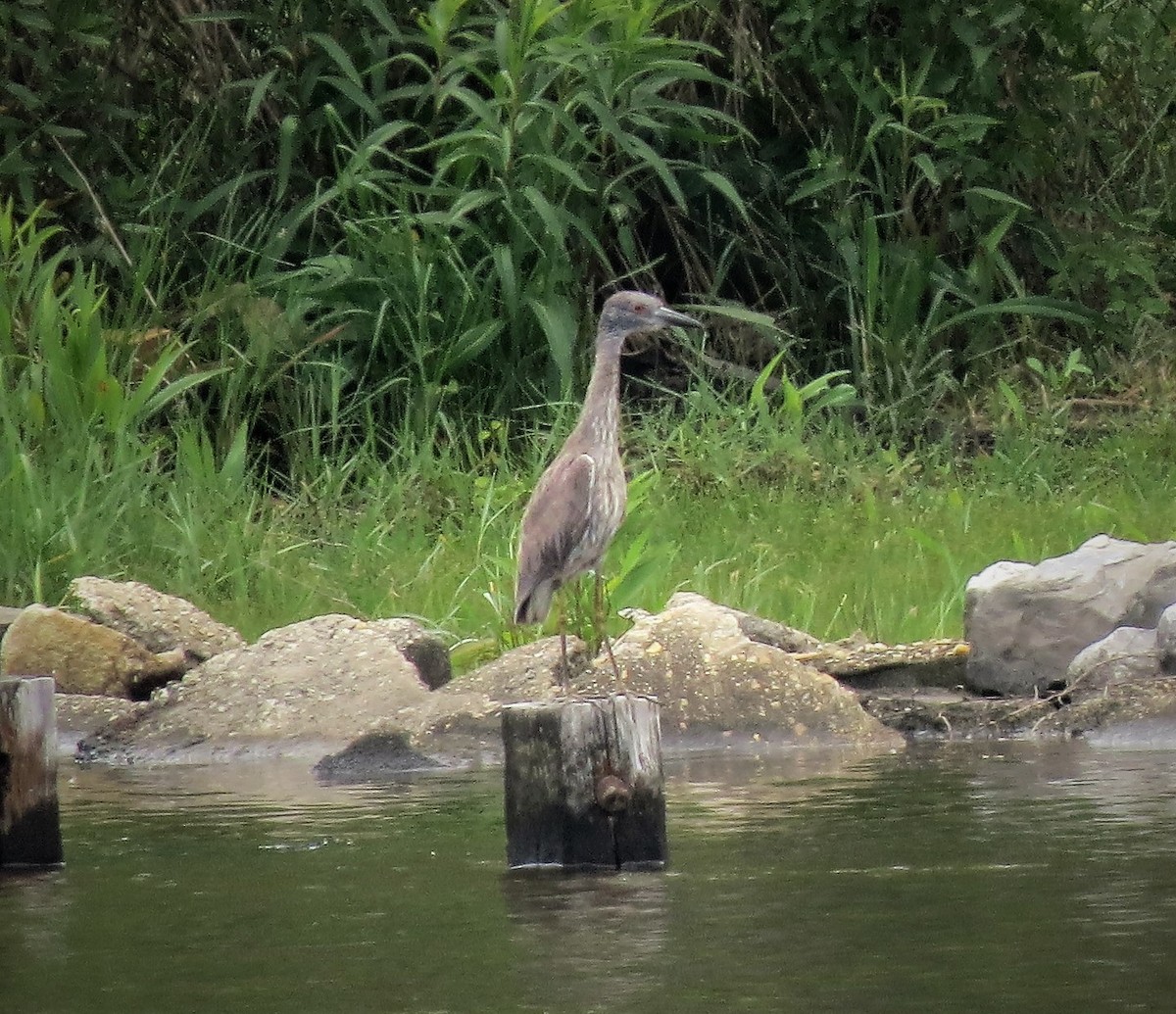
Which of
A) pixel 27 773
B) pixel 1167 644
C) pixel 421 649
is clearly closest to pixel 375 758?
pixel 421 649

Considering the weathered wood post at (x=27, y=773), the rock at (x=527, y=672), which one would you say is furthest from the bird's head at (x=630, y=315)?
the weathered wood post at (x=27, y=773)

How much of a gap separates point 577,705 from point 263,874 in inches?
37.4

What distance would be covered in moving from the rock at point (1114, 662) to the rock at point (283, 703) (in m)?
2.04

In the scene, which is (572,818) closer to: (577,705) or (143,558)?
(577,705)

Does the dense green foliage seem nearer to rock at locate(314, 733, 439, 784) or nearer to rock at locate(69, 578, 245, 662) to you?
rock at locate(69, 578, 245, 662)

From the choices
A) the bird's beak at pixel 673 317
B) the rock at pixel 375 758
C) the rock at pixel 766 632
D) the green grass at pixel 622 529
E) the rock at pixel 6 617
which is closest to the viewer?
the bird's beak at pixel 673 317

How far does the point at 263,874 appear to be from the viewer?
614 centimetres

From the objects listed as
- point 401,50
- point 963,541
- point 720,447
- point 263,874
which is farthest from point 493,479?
point 263,874

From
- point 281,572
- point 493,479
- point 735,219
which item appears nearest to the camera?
point 281,572

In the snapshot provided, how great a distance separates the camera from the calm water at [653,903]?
4766 mm

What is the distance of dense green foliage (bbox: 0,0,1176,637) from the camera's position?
1041 centimetres

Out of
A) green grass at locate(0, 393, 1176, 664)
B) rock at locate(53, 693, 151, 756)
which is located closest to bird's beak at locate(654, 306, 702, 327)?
green grass at locate(0, 393, 1176, 664)

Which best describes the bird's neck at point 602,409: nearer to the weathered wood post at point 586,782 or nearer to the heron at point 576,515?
the heron at point 576,515

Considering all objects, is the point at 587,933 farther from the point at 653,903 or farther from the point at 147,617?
the point at 147,617
